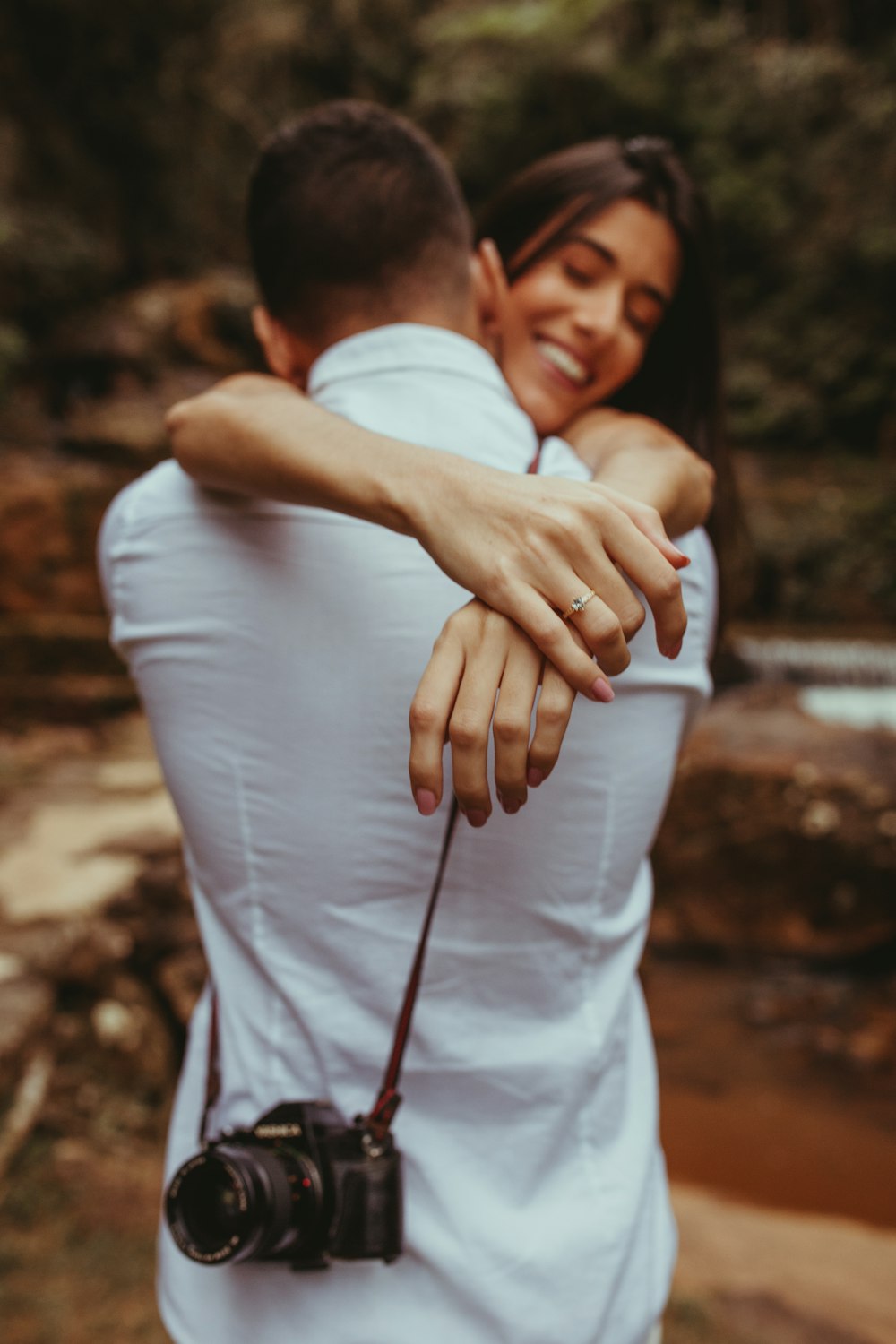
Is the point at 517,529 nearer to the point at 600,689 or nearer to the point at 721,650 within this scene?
the point at 600,689

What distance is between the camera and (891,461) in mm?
10938

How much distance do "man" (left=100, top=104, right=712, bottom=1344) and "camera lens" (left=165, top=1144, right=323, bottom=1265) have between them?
8 cm

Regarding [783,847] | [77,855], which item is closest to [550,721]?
[77,855]

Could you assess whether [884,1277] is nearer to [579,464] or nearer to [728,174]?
A: [579,464]

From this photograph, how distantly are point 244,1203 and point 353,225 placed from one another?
86cm

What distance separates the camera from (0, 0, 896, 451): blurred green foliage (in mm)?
9867

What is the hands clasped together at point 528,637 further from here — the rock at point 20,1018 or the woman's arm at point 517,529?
the rock at point 20,1018

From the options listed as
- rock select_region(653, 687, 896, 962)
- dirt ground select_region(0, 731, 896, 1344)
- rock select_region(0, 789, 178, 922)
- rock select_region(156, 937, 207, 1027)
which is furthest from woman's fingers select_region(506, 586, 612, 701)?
rock select_region(653, 687, 896, 962)

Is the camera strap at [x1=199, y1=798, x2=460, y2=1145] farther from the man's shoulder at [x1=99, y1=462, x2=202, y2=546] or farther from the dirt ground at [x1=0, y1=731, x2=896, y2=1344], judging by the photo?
the dirt ground at [x1=0, y1=731, x2=896, y2=1344]

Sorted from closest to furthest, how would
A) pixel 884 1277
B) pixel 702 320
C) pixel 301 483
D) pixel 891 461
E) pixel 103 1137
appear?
pixel 301 483 → pixel 702 320 → pixel 103 1137 → pixel 884 1277 → pixel 891 461

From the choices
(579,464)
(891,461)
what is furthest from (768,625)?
(579,464)

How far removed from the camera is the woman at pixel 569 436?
0.65 m

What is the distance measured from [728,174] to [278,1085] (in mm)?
14062

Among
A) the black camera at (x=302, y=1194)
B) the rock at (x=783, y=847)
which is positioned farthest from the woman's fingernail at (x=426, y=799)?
the rock at (x=783, y=847)
